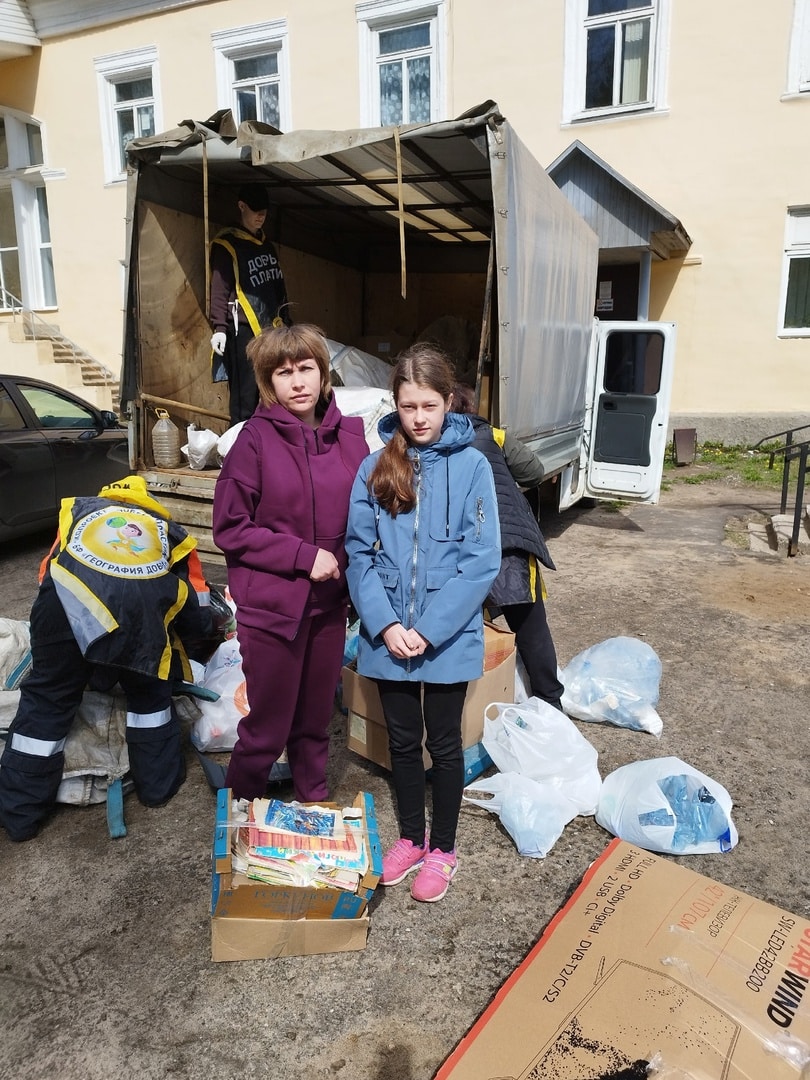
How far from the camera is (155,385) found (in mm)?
5348

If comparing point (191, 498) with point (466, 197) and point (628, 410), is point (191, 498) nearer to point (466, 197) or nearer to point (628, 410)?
point (466, 197)

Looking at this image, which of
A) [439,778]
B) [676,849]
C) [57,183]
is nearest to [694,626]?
[676,849]

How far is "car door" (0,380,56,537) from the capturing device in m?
5.95

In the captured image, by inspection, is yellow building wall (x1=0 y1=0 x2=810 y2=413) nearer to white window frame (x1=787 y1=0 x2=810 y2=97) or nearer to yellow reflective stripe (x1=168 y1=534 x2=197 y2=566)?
white window frame (x1=787 y1=0 x2=810 y2=97)

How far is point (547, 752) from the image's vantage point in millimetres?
2816

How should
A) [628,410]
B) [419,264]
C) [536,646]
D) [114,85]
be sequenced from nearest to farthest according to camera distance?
[536,646] → [628,410] → [419,264] → [114,85]

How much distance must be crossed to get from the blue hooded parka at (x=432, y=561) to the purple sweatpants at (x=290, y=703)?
224 mm

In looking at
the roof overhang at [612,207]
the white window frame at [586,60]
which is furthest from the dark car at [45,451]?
the white window frame at [586,60]

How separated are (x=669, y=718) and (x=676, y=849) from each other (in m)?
1.10

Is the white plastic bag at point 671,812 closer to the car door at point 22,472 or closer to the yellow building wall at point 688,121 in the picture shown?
the car door at point 22,472

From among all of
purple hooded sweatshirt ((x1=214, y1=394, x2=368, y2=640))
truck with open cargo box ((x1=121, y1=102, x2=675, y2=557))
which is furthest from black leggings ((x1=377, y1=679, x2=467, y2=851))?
truck with open cargo box ((x1=121, y1=102, x2=675, y2=557))

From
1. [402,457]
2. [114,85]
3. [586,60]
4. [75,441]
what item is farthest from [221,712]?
[114,85]

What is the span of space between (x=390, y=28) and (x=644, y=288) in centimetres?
572

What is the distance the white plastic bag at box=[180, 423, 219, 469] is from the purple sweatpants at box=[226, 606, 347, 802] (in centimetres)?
320
